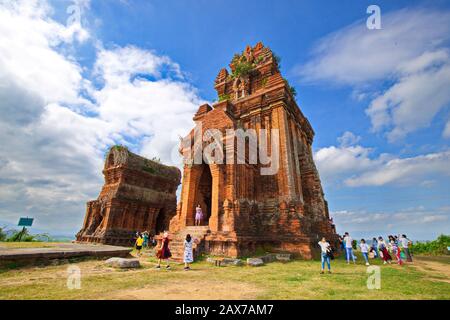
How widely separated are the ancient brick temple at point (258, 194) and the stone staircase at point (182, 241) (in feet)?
0.17

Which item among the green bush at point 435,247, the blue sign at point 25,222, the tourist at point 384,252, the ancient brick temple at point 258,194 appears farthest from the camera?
the green bush at point 435,247

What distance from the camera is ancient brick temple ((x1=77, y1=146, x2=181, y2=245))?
17.7 meters

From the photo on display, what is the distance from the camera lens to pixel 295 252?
10438 mm

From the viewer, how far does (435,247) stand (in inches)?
776

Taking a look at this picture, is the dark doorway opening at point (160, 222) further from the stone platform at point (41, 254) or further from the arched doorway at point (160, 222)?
the stone platform at point (41, 254)

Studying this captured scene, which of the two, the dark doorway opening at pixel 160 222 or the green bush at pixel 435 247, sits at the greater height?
the dark doorway opening at pixel 160 222

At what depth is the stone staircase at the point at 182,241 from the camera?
9.44 m

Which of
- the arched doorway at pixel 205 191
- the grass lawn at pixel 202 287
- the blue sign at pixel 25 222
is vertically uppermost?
the arched doorway at pixel 205 191

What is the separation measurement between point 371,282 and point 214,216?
20.9 feet

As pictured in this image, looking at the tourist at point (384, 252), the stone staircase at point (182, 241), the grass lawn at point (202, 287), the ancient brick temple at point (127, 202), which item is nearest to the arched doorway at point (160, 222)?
the ancient brick temple at point (127, 202)

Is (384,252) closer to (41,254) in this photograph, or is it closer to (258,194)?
(258,194)
